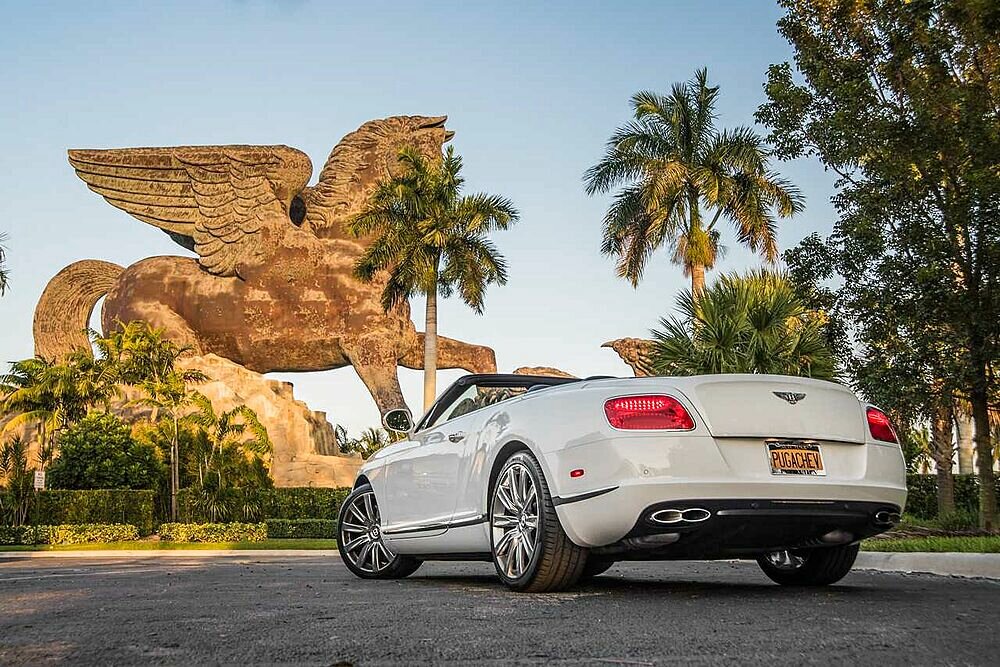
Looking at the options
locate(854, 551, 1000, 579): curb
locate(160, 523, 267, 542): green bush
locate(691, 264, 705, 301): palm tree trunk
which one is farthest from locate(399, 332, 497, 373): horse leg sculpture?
locate(854, 551, 1000, 579): curb

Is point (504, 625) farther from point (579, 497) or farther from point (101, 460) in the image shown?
point (101, 460)

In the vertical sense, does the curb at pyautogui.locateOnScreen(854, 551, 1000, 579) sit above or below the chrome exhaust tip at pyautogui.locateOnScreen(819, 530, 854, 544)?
below

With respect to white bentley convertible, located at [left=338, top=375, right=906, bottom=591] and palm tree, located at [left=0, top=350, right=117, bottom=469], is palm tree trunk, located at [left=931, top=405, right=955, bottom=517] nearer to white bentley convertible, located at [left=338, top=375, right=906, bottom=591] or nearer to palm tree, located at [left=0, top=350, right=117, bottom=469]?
white bentley convertible, located at [left=338, top=375, right=906, bottom=591]

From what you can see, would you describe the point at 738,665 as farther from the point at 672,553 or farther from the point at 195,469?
the point at 195,469

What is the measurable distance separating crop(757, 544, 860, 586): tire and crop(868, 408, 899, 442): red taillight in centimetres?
71

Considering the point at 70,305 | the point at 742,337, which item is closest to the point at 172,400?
the point at 70,305

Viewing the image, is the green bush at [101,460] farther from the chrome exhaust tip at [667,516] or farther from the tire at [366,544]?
the chrome exhaust tip at [667,516]

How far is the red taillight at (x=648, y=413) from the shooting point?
5.45m

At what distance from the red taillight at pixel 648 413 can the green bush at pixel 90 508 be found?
93.4ft

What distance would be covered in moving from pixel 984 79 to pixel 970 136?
1148 millimetres

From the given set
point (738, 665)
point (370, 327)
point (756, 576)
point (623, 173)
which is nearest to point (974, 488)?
point (623, 173)

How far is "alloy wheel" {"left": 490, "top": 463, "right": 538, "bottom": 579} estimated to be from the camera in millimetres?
5859

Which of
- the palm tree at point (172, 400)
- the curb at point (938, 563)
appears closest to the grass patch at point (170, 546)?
the palm tree at point (172, 400)

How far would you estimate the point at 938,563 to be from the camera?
829cm
